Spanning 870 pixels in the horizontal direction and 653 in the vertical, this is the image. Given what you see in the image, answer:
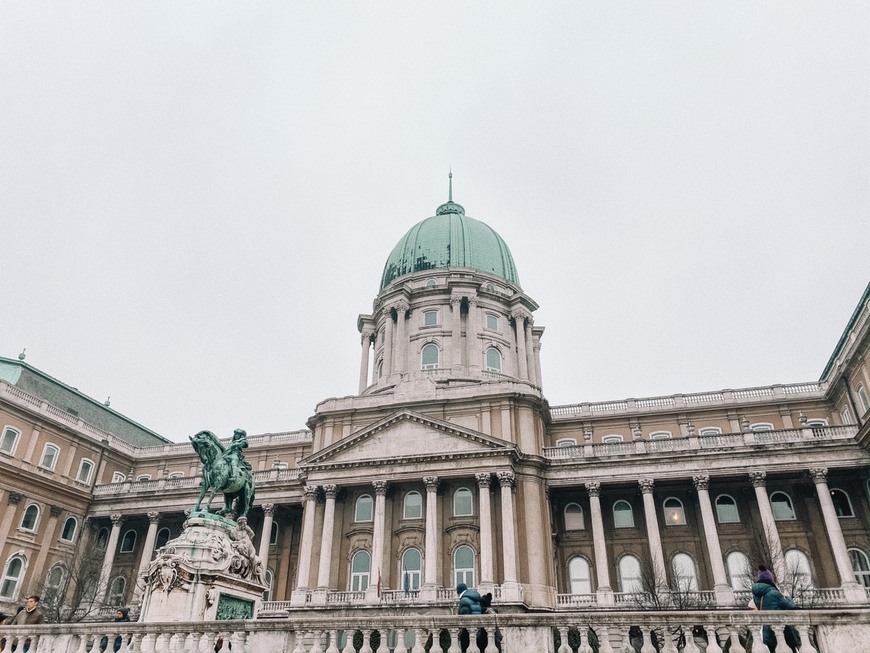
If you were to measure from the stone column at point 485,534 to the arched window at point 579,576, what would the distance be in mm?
6767

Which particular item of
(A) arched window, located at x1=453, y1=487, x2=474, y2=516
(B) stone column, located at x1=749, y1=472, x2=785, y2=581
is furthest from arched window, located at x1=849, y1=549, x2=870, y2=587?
(A) arched window, located at x1=453, y1=487, x2=474, y2=516

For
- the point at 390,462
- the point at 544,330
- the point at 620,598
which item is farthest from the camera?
the point at 544,330

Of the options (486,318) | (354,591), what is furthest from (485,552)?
(486,318)

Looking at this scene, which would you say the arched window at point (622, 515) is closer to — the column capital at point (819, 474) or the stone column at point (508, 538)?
the stone column at point (508, 538)

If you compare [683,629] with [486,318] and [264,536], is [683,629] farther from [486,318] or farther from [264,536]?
[486,318]

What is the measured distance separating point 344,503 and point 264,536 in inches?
251

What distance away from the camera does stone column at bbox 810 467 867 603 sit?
33.5 meters

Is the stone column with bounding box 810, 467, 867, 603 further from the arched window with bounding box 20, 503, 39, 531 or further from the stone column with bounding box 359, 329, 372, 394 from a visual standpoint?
the arched window with bounding box 20, 503, 39, 531

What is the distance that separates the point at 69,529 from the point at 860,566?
55250mm

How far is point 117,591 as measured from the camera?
163 feet

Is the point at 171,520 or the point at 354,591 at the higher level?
the point at 171,520

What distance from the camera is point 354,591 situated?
3872 centimetres

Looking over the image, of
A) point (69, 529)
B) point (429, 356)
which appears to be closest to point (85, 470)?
point (69, 529)

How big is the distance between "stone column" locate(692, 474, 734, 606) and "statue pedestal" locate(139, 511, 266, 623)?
95.9 ft
